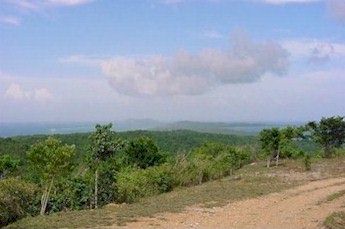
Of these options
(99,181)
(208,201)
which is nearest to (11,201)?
(99,181)

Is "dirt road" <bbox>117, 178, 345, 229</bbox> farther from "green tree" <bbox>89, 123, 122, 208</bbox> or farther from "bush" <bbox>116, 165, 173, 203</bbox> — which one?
"bush" <bbox>116, 165, 173, 203</bbox>

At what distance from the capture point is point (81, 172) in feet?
113

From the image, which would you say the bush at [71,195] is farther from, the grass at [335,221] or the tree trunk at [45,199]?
the grass at [335,221]

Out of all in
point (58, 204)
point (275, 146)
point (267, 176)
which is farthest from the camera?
point (275, 146)

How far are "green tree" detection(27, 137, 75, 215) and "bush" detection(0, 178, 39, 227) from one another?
108cm

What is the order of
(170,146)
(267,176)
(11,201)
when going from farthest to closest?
(170,146) → (267,176) → (11,201)

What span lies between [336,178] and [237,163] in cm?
1526

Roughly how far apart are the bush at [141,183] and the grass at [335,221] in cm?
1381

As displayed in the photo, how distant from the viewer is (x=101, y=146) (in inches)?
1172

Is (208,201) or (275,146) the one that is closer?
(208,201)

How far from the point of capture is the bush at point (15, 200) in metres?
25.6

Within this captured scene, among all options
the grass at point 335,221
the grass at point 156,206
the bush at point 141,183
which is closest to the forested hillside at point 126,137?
the bush at point 141,183

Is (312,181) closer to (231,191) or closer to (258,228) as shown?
(231,191)

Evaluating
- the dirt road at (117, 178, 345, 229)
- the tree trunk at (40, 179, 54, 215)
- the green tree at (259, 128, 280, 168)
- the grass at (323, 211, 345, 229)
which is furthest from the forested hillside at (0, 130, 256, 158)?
the grass at (323, 211, 345, 229)
